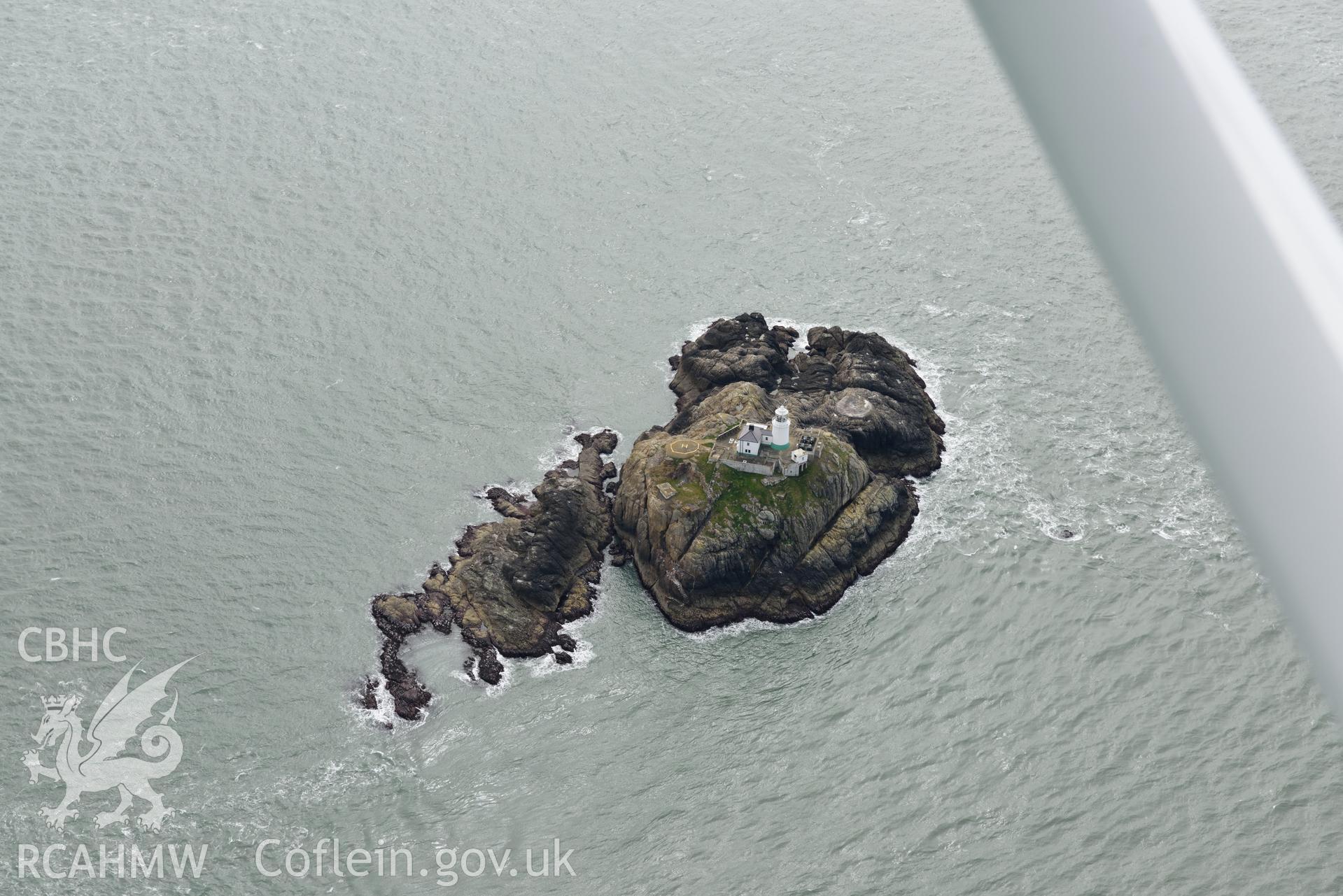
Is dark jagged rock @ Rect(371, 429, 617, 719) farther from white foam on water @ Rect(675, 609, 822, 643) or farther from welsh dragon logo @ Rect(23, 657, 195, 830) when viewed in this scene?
welsh dragon logo @ Rect(23, 657, 195, 830)

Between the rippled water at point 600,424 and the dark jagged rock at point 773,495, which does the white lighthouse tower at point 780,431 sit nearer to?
the dark jagged rock at point 773,495

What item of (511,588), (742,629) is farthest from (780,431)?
(511,588)

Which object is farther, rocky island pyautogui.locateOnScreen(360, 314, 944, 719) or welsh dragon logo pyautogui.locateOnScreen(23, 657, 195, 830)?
rocky island pyautogui.locateOnScreen(360, 314, 944, 719)

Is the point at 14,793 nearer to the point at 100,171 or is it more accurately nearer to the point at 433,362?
the point at 433,362

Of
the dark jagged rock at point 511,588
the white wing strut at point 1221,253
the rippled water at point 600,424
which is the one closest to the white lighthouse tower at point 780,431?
the rippled water at point 600,424

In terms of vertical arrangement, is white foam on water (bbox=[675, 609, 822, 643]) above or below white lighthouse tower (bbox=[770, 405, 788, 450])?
below

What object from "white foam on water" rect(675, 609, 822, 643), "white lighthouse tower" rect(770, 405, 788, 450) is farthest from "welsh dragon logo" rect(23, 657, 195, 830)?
"white lighthouse tower" rect(770, 405, 788, 450)
